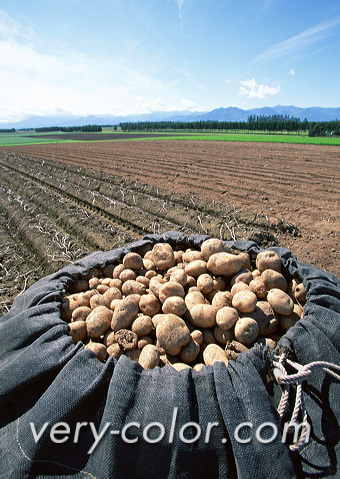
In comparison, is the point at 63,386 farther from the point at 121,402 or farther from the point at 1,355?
the point at 1,355

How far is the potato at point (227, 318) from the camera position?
2.10 m

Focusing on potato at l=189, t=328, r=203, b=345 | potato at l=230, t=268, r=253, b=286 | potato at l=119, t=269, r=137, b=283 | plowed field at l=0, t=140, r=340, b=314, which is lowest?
plowed field at l=0, t=140, r=340, b=314

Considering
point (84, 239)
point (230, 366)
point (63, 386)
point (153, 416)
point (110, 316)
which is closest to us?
point (153, 416)

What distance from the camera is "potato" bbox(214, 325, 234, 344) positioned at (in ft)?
7.08

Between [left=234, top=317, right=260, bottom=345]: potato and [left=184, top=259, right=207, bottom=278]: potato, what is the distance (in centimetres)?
77

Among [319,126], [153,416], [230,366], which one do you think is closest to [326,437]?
[230,366]

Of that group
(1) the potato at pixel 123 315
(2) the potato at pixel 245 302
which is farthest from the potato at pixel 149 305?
(2) the potato at pixel 245 302

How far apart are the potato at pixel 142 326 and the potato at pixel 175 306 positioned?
0.57 ft

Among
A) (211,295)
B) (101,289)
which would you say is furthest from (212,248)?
(101,289)

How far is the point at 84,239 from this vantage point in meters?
6.09

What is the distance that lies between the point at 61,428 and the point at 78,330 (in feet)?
2.69

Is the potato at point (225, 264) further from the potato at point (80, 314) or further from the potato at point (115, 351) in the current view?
the potato at point (80, 314)

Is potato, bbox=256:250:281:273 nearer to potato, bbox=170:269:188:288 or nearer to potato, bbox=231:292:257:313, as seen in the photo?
potato, bbox=231:292:257:313

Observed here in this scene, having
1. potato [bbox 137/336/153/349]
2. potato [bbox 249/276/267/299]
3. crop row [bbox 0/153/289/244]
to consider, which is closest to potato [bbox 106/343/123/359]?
potato [bbox 137/336/153/349]
